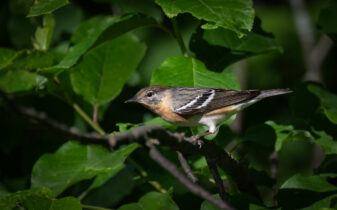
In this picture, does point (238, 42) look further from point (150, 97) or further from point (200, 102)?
point (150, 97)

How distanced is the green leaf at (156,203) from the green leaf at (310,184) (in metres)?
0.73

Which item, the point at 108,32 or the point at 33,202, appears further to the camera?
the point at 108,32

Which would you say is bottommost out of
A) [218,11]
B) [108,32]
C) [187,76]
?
[187,76]

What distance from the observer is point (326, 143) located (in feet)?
9.62

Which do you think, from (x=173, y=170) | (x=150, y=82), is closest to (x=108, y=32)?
(x=150, y=82)

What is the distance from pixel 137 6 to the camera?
3.70 meters

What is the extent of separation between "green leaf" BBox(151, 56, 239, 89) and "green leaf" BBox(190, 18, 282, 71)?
0.20 meters

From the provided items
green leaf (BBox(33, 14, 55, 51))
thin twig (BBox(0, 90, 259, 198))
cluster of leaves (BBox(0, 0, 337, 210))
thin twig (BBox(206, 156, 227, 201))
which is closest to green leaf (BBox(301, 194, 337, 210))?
cluster of leaves (BBox(0, 0, 337, 210))

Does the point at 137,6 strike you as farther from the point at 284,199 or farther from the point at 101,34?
the point at 284,199

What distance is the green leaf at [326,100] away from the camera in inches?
115

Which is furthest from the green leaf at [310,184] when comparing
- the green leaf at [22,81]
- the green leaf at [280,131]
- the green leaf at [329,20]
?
the green leaf at [22,81]

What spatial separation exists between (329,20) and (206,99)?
111 cm

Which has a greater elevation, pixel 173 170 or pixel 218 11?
pixel 218 11

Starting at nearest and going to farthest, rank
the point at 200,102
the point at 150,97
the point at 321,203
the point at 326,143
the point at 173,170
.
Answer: the point at 173,170, the point at 321,203, the point at 326,143, the point at 200,102, the point at 150,97
